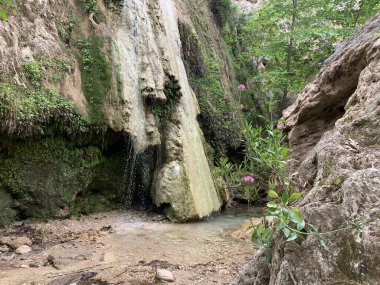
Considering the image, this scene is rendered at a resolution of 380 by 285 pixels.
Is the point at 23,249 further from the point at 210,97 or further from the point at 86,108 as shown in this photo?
the point at 210,97

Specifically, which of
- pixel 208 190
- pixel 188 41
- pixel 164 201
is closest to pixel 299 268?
pixel 164 201

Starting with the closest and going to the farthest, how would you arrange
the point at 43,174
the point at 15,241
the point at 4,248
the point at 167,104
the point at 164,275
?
the point at 164,275 < the point at 4,248 < the point at 15,241 < the point at 43,174 < the point at 167,104

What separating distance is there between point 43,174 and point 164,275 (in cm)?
355

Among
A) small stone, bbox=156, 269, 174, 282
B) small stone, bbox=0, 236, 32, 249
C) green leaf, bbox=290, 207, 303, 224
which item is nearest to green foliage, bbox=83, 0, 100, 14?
small stone, bbox=0, 236, 32, 249

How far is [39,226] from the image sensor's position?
228 inches

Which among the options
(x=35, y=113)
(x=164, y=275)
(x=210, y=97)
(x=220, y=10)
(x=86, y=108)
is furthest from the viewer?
(x=220, y=10)

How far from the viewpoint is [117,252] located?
472 centimetres

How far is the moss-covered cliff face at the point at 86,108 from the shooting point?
5859mm

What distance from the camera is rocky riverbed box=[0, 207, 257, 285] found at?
12.6ft

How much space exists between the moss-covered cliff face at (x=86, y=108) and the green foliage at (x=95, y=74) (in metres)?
0.02

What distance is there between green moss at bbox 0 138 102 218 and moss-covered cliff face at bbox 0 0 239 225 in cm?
2

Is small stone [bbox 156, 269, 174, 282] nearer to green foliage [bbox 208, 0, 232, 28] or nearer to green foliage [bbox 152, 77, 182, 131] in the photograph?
green foliage [bbox 152, 77, 182, 131]

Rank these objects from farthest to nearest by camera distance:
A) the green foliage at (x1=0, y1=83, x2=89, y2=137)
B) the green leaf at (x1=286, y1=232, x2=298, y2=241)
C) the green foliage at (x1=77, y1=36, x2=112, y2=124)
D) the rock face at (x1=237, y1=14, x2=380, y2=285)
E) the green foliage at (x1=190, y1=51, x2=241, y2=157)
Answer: the green foliage at (x1=190, y1=51, x2=241, y2=157)
the green foliage at (x1=77, y1=36, x2=112, y2=124)
the green foliage at (x1=0, y1=83, x2=89, y2=137)
the green leaf at (x1=286, y1=232, x2=298, y2=241)
the rock face at (x1=237, y1=14, x2=380, y2=285)

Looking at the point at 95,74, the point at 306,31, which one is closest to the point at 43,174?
the point at 95,74
